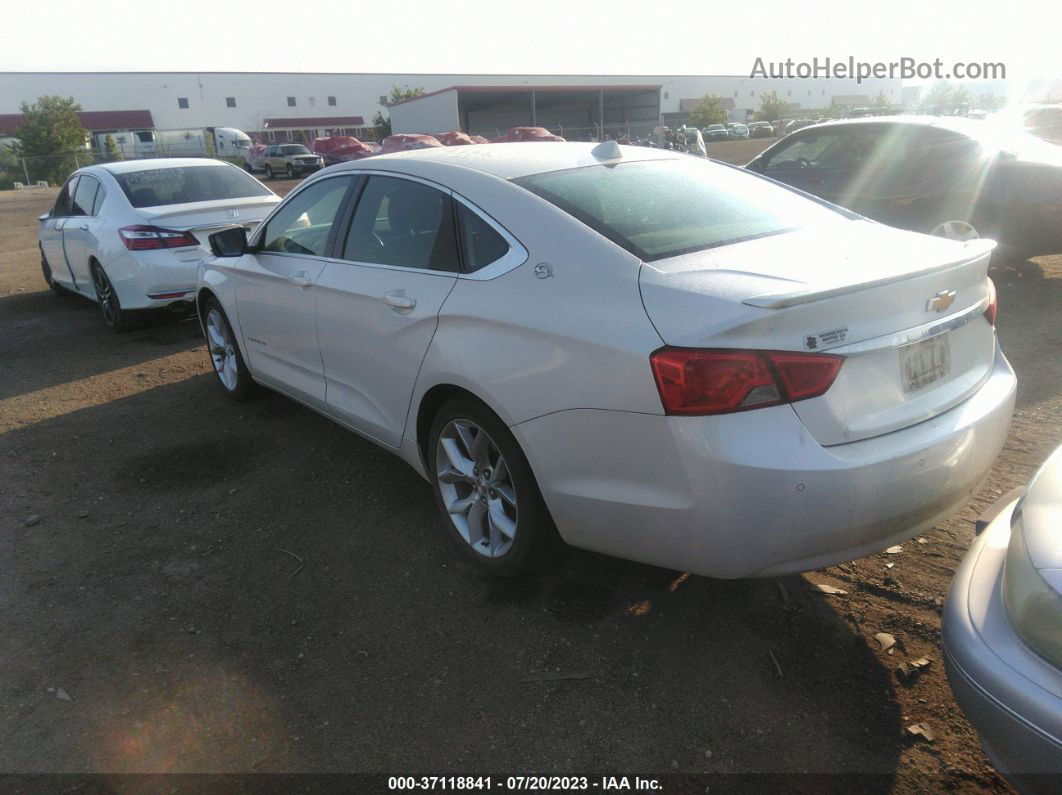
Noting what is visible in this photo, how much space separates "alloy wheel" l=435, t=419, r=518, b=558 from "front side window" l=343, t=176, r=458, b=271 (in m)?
0.71

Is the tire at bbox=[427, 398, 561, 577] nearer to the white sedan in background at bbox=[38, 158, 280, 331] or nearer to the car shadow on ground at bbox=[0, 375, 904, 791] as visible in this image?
the car shadow on ground at bbox=[0, 375, 904, 791]

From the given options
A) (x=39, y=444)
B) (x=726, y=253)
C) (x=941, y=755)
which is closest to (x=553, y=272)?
(x=726, y=253)

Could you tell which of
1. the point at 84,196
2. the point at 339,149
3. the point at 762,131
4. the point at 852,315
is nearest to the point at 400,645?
the point at 852,315

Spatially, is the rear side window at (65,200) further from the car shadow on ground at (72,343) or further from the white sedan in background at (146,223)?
the car shadow on ground at (72,343)

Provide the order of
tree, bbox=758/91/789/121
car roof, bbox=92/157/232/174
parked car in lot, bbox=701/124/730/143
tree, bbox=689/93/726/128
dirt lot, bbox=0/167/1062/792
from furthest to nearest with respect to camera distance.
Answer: tree, bbox=758/91/789/121 < tree, bbox=689/93/726/128 < parked car in lot, bbox=701/124/730/143 < car roof, bbox=92/157/232/174 < dirt lot, bbox=0/167/1062/792

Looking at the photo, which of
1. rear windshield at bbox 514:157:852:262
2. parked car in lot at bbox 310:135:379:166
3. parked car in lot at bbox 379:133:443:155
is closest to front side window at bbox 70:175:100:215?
rear windshield at bbox 514:157:852:262

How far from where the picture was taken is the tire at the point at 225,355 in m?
5.41

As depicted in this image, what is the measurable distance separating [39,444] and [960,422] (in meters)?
5.32

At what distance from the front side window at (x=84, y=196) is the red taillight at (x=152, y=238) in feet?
4.34

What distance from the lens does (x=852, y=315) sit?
2.43 meters

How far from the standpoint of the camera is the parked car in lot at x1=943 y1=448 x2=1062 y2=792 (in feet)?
5.56

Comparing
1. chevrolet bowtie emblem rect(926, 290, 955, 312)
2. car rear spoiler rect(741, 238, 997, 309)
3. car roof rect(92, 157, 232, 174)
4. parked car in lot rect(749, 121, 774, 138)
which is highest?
parked car in lot rect(749, 121, 774, 138)

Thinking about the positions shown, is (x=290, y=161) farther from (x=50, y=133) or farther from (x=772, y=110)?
(x=772, y=110)

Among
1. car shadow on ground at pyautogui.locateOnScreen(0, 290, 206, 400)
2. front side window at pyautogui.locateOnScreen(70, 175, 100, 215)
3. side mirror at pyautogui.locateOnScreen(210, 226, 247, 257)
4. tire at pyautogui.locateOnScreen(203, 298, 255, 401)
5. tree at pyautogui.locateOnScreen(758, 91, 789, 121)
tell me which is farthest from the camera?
tree at pyautogui.locateOnScreen(758, 91, 789, 121)
